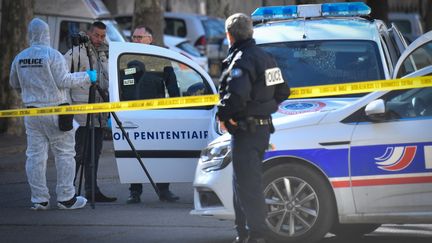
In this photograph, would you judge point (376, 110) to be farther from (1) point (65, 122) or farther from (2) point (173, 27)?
(2) point (173, 27)

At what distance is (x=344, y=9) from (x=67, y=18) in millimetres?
10470

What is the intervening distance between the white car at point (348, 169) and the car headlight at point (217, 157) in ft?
0.08

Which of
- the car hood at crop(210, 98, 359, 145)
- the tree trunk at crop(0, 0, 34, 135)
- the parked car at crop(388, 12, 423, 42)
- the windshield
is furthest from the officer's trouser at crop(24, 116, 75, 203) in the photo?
the parked car at crop(388, 12, 423, 42)

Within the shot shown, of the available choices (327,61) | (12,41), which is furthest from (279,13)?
(12,41)

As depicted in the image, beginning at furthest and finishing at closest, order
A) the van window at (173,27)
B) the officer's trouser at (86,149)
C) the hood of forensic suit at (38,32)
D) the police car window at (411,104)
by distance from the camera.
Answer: the van window at (173,27) < the officer's trouser at (86,149) < the hood of forensic suit at (38,32) < the police car window at (411,104)

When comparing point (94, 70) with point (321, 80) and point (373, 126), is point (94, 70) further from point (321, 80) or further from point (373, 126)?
point (373, 126)

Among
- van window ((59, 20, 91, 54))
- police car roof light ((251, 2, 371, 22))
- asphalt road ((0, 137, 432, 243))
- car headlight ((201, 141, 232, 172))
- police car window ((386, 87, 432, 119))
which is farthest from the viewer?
van window ((59, 20, 91, 54))

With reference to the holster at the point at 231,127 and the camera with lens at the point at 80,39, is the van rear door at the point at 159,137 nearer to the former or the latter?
the camera with lens at the point at 80,39

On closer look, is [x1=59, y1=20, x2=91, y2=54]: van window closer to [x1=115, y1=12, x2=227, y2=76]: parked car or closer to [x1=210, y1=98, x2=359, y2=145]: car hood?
[x1=115, y1=12, x2=227, y2=76]: parked car

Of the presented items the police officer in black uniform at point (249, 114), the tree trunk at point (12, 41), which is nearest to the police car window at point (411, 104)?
Result: the police officer in black uniform at point (249, 114)

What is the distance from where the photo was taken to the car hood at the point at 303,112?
8.29 meters

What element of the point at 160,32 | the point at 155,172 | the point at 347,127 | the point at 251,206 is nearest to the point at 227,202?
the point at 251,206

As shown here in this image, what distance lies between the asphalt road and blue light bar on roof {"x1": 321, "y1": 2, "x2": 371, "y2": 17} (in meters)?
2.49

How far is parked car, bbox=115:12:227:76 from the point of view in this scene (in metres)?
26.8
